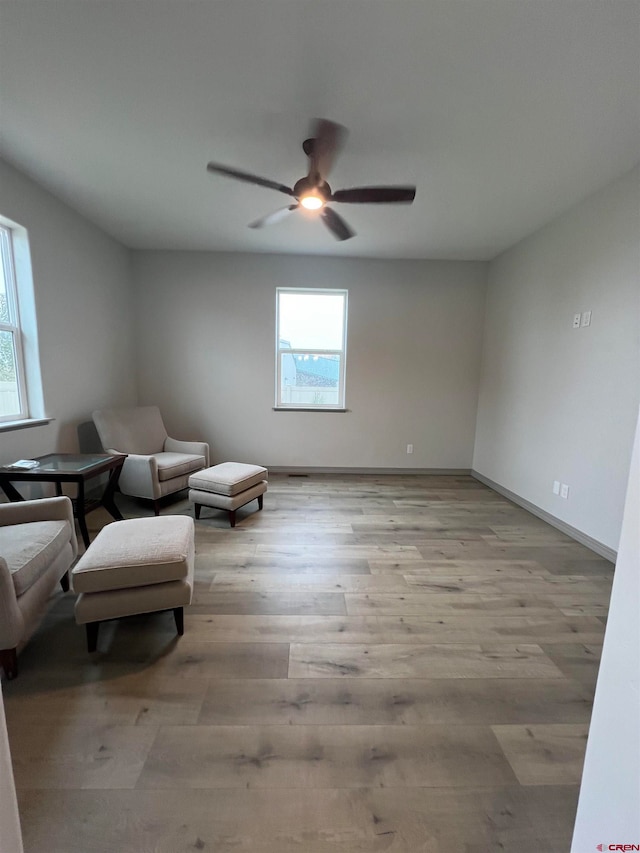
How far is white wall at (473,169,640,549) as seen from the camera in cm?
240

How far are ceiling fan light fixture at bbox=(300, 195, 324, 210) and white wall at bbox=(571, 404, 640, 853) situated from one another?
219cm

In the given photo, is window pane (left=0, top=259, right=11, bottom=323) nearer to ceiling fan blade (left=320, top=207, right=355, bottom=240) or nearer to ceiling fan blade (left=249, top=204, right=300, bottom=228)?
ceiling fan blade (left=249, top=204, right=300, bottom=228)

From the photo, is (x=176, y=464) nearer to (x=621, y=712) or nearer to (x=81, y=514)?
(x=81, y=514)

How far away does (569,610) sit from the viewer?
1936 millimetres

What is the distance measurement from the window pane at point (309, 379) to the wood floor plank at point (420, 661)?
315cm

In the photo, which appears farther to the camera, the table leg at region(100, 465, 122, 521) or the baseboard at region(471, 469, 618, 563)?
the table leg at region(100, 465, 122, 521)

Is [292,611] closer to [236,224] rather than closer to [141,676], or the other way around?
[141,676]

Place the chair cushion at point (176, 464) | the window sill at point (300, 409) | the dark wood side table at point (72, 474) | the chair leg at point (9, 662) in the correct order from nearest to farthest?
the chair leg at point (9, 662)
the dark wood side table at point (72, 474)
the chair cushion at point (176, 464)
the window sill at point (300, 409)

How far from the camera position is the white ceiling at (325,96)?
1383mm

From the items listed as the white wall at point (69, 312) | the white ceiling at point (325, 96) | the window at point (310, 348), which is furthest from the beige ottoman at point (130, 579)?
the window at point (310, 348)

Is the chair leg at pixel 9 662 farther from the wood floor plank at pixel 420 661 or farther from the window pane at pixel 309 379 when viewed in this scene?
the window pane at pixel 309 379

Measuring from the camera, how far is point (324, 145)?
1.95 meters

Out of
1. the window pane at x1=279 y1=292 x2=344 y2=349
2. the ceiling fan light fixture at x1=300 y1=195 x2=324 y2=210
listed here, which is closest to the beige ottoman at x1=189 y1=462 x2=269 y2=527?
the window pane at x1=279 y1=292 x2=344 y2=349

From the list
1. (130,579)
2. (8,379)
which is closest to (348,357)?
(8,379)
